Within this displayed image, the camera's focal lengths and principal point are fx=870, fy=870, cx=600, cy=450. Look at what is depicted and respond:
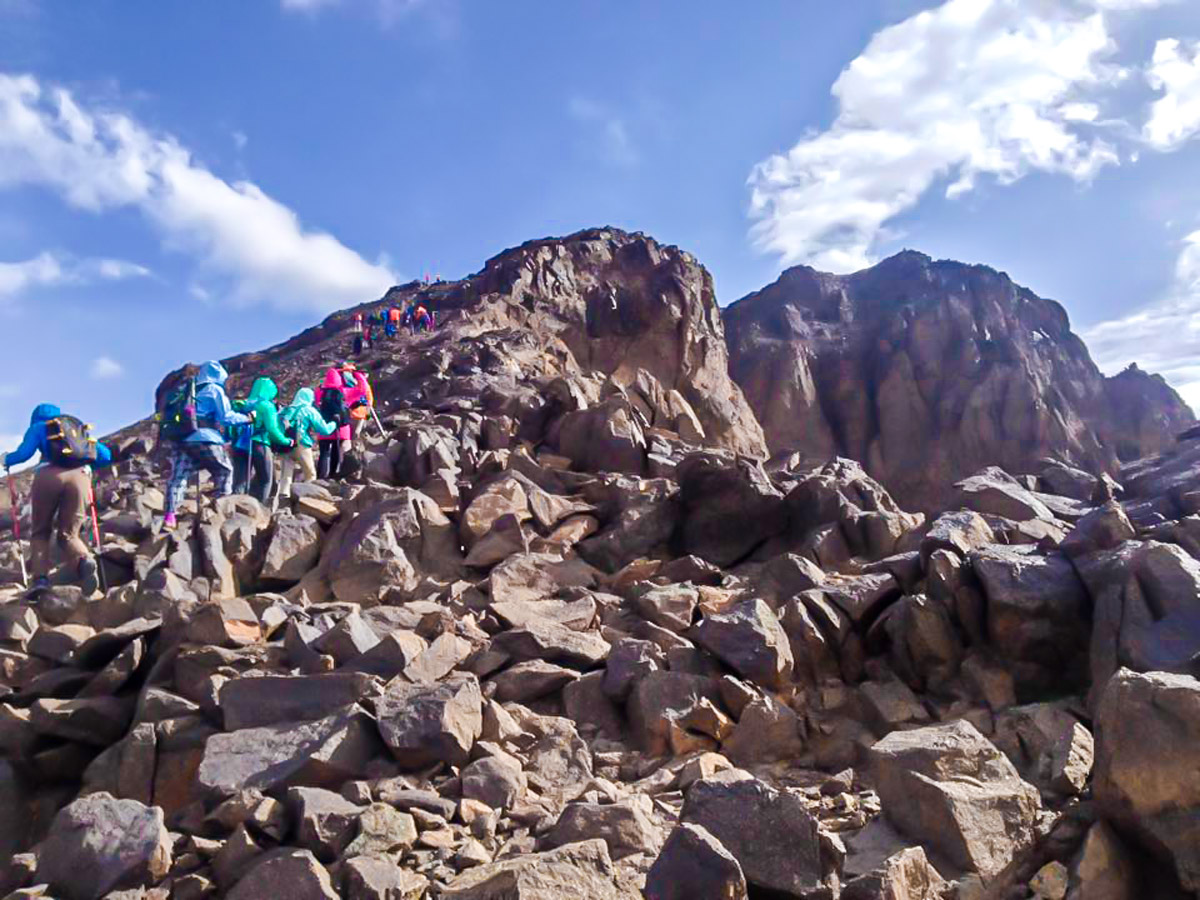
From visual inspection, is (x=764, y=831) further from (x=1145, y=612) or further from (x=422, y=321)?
(x=422, y=321)

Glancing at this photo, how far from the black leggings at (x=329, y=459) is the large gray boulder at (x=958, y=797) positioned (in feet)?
47.0

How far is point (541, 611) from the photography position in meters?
9.98

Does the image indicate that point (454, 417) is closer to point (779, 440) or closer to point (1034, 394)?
point (779, 440)

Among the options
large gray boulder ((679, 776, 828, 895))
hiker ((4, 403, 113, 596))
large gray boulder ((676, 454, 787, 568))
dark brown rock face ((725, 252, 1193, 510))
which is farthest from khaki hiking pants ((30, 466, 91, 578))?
dark brown rock face ((725, 252, 1193, 510))

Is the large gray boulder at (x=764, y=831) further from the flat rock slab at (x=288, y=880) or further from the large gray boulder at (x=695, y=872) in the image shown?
the flat rock slab at (x=288, y=880)

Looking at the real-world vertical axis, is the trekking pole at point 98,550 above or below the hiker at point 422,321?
below

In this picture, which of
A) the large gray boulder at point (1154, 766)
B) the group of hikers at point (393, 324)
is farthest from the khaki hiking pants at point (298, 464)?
the group of hikers at point (393, 324)

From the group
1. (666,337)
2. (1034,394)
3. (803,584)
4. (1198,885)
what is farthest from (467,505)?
(1034,394)

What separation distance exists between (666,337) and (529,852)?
42.8m

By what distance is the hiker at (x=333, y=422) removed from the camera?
17.8m

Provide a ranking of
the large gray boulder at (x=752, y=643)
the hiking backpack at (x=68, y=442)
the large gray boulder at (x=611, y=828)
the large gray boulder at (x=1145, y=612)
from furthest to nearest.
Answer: the hiking backpack at (x=68, y=442)
the large gray boulder at (x=752, y=643)
the large gray boulder at (x=1145, y=612)
the large gray boulder at (x=611, y=828)

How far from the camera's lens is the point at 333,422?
18391 mm

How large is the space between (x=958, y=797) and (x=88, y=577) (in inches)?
445

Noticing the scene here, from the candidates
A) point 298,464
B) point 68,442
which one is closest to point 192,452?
point 68,442
